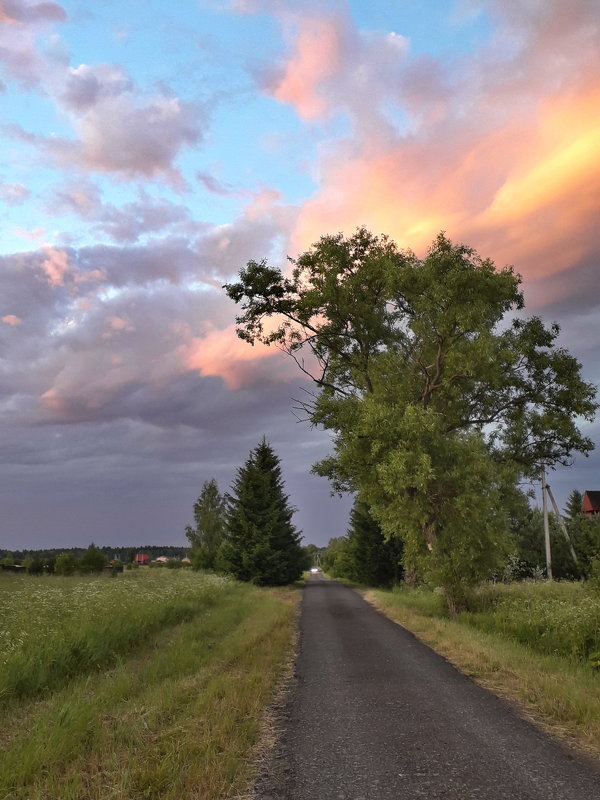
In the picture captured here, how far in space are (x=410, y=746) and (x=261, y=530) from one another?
114 feet

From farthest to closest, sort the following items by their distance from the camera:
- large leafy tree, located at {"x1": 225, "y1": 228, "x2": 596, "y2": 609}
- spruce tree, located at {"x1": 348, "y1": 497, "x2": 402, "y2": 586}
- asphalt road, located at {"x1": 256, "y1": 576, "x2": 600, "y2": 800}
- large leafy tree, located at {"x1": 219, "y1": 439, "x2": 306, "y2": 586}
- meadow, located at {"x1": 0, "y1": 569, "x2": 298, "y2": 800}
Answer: spruce tree, located at {"x1": 348, "y1": 497, "x2": 402, "y2": 586}, large leafy tree, located at {"x1": 219, "y1": 439, "x2": 306, "y2": 586}, large leafy tree, located at {"x1": 225, "y1": 228, "x2": 596, "y2": 609}, meadow, located at {"x1": 0, "y1": 569, "x2": 298, "y2": 800}, asphalt road, located at {"x1": 256, "y1": 576, "x2": 600, "y2": 800}

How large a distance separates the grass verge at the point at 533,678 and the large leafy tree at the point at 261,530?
24403mm

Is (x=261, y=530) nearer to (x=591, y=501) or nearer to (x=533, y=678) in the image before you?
(x=533, y=678)

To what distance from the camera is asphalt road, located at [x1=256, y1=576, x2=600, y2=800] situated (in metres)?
4.84

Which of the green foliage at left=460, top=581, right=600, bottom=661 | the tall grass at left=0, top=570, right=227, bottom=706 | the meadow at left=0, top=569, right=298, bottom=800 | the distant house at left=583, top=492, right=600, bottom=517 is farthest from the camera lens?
the distant house at left=583, top=492, right=600, bottom=517

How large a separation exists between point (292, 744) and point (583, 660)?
7875mm

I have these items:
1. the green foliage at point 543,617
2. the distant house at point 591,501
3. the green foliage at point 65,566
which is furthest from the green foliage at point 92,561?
the distant house at point 591,501

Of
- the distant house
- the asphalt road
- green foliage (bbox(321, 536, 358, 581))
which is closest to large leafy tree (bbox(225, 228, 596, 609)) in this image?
the asphalt road

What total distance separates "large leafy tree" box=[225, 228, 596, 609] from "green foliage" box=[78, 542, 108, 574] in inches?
1813

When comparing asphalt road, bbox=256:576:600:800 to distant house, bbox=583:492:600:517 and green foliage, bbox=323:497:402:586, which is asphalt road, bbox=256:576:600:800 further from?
distant house, bbox=583:492:600:517

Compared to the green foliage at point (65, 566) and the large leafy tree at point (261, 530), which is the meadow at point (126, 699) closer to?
the large leafy tree at point (261, 530)

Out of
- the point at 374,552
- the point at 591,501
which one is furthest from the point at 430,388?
the point at 591,501

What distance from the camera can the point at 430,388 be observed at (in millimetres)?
22500

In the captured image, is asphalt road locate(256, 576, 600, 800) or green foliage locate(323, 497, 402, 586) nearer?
asphalt road locate(256, 576, 600, 800)
